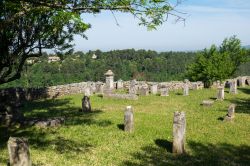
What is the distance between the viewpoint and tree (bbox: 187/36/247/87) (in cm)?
4134

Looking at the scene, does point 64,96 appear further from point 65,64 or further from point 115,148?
point 65,64

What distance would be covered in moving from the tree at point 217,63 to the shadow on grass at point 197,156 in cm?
2641

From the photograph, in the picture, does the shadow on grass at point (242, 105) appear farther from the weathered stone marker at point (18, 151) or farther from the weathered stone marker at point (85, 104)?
the weathered stone marker at point (18, 151)

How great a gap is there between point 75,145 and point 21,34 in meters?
8.75

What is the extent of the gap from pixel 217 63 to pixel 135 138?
30.9 metres

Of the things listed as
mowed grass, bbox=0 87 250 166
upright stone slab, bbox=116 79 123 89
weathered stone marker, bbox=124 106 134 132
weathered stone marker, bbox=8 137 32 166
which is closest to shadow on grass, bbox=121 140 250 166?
mowed grass, bbox=0 87 250 166

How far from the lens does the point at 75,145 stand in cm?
1399

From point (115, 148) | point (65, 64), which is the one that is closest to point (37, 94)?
point (115, 148)

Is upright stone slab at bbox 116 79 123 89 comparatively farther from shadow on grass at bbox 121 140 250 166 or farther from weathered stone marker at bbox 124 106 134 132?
shadow on grass at bbox 121 140 250 166

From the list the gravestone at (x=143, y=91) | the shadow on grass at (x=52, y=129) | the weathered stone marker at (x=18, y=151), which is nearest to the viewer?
the weathered stone marker at (x=18, y=151)

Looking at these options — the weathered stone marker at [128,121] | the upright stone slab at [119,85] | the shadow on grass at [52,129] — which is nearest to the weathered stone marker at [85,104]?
the shadow on grass at [52,129]

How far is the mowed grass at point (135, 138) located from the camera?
12.4 meters

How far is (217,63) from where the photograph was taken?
43.6m

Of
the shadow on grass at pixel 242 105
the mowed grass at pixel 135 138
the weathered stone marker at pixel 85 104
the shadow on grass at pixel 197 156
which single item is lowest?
the shadow on grass at pixel 197 156
